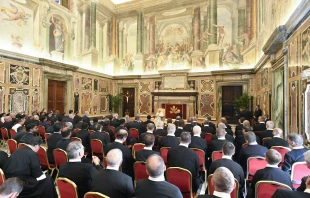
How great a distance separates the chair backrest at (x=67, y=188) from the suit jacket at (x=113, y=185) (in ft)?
0.70

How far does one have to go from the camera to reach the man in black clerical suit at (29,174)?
2705 millimetres

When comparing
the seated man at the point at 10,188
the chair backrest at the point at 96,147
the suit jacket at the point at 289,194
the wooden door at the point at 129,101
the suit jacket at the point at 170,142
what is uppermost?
the wooden door at the point at 129,101

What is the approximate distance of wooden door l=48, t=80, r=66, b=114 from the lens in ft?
40.1

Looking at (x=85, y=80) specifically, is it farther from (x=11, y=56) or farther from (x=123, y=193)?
(x=123, y=193)

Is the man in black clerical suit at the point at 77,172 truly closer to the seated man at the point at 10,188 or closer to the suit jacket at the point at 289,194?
the seated man at the point at 10,188

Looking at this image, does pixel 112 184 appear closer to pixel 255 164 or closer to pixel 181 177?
pixel 181 177

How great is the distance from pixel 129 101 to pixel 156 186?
1582 centimetres

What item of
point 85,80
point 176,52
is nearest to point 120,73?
point 85,80

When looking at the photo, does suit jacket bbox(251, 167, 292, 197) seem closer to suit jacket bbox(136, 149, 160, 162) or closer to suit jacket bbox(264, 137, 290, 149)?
suit jacket bbox(136, 149, 160, 162)

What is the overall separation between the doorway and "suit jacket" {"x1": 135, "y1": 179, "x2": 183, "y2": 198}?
12730mm

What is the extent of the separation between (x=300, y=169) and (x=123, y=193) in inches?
103

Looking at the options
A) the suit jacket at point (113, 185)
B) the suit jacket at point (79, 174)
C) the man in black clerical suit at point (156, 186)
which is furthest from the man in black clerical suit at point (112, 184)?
the suit jacket at point (79, 174)

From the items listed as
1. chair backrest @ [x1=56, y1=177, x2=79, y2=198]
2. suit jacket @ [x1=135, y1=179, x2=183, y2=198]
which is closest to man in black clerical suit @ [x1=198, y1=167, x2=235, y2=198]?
suit jacket @ [x1=135, y1=179, x2=183, y2=198]

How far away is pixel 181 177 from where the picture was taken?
2.85 metres
